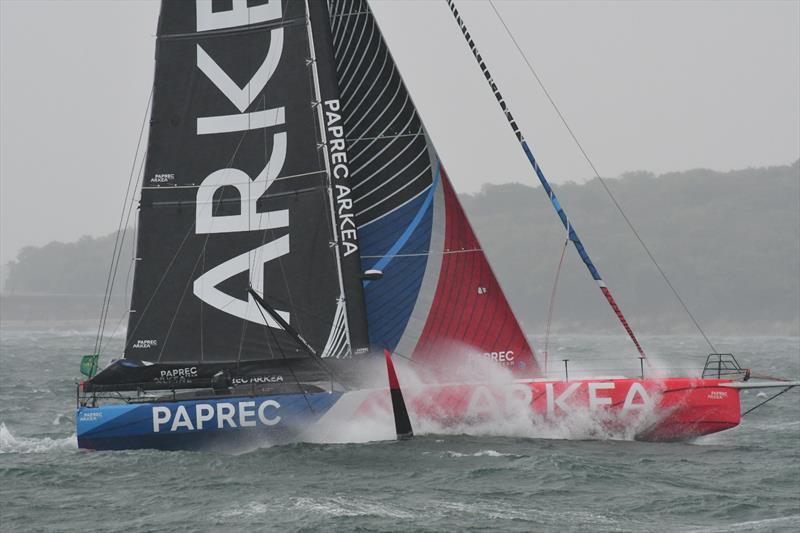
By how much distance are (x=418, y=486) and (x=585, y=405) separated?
3.43m

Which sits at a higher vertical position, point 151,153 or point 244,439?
point 151,153

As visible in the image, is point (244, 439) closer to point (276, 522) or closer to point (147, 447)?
point (147, 447)

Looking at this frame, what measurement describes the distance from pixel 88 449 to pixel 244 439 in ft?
6.65

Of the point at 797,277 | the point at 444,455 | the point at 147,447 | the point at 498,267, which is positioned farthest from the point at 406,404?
the point at 498,267

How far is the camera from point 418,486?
12672 mm

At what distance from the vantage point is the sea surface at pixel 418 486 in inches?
440

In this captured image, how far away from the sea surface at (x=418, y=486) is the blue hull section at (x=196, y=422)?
0.23m

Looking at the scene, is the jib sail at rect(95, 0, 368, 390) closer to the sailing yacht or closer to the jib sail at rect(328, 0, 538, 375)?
the sailing yacht

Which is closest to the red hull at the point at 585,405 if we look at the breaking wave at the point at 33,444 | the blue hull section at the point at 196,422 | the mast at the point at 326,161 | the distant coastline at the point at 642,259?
the mast at the point at 326,161

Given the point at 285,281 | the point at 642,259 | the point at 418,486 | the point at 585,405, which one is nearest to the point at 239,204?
the point at 285,281

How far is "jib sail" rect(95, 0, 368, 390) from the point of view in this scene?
612 inches

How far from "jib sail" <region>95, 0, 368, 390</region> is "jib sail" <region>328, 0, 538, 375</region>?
64 centimetres

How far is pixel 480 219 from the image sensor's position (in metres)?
161

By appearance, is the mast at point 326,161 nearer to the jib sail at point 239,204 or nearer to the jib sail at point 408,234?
the jib sail at point 239,204
